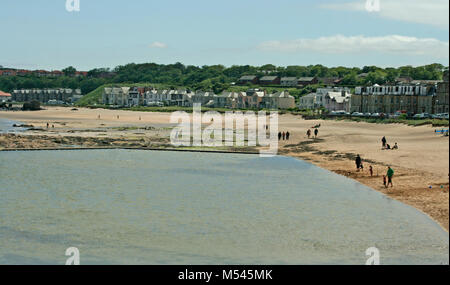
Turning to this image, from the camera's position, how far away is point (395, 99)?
10169 centimetres

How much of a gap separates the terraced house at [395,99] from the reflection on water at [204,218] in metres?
55.8

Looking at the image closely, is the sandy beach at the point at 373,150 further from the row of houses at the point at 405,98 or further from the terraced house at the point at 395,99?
the terraced house at the point at 395,99

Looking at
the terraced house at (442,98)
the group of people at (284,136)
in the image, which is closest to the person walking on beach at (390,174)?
the group of people at (284,136)

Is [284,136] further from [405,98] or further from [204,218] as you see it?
[204,218]

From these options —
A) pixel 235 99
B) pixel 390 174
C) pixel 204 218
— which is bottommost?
pixel 204 218

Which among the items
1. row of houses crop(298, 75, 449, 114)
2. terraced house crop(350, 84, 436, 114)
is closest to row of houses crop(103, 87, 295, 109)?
row of houses crop(298, 75, 449, 114)

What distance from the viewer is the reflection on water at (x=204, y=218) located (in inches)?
951

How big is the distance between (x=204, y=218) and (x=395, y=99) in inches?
3081

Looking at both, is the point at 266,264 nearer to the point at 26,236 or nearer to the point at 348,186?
the point at 26,236

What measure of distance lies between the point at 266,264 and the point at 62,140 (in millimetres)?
51619

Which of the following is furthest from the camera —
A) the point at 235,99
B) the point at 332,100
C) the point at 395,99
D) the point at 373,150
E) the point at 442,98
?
the point at 235,99

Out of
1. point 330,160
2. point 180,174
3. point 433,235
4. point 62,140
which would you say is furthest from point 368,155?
point 62,140

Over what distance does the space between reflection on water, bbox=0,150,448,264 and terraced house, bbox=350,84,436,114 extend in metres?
55.8

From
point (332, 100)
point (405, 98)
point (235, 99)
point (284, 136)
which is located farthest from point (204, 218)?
point (235, 99)
